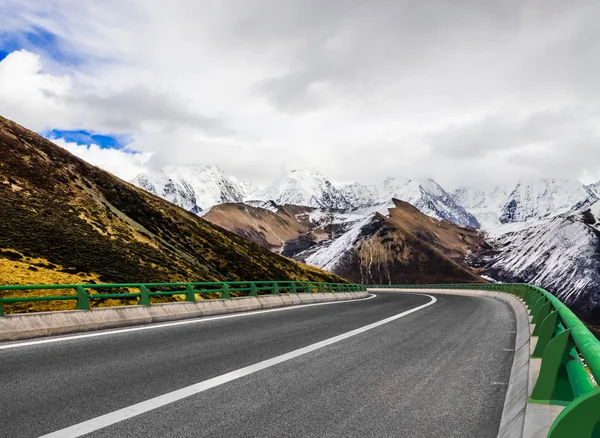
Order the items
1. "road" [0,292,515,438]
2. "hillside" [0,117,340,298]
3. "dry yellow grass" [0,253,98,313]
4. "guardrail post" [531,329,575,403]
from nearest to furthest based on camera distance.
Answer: "guardrail post" [531,329,575,403] < "road" [0,292,515,438] < "dry yellow grass" [0,253,98,313] < "hillside" [0,117,340,298]

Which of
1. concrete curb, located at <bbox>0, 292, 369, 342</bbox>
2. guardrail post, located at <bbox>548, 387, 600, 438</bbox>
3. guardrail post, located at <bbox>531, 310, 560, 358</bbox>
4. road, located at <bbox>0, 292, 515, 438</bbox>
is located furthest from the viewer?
concrete curb, located at <bbox>0, 292, 369, 342</bbox>

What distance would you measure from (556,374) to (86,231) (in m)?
49.0

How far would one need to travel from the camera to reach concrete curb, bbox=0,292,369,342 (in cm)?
1014

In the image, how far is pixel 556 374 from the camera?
479cm

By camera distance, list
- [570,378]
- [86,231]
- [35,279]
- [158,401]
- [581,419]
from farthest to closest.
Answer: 1. [86,231]
2. [35,279]
3. [158,401]
4. [570,378]
5. [581,419]

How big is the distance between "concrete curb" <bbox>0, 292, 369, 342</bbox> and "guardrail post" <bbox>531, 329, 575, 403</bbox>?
371 inches

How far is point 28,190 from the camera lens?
50.5 metres

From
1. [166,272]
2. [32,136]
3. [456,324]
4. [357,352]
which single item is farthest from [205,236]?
[357,352]

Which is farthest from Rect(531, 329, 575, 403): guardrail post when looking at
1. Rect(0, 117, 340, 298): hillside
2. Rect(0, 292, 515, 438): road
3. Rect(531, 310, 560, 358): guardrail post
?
Rect(0, 117, 340, 298): hillside

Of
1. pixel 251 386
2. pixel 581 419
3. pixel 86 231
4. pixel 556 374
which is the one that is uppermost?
pixel 86 231

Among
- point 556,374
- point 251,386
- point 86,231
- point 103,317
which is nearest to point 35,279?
point 86,231

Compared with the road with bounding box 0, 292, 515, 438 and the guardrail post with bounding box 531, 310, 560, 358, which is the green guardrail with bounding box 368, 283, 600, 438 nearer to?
the guardrail post with bounding box 531, 310, 560, 358

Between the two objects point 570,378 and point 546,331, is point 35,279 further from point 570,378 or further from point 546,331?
point 570,378

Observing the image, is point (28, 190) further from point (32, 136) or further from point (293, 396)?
point (293, 396)
